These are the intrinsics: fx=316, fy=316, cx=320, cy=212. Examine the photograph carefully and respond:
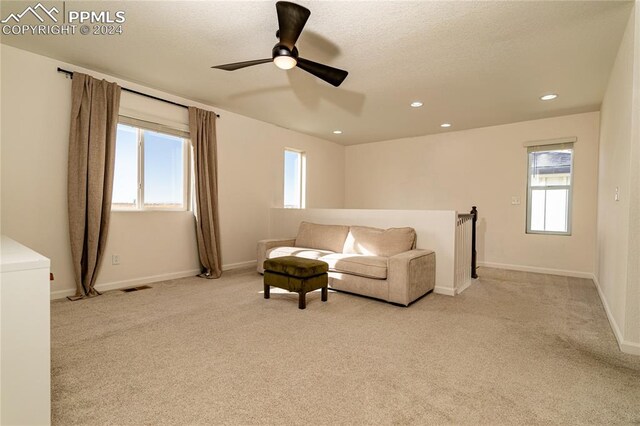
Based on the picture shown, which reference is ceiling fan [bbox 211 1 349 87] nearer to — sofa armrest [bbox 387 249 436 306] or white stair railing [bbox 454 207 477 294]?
sofa armrest [bbox 387 249 436 306]

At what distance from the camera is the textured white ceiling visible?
239 centimetres

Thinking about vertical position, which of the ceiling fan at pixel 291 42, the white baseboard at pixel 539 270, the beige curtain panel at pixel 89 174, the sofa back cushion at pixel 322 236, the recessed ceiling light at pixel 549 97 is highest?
the recessed ceiling light at pixel 549 97

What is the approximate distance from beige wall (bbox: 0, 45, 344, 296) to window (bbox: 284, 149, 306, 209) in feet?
0.97

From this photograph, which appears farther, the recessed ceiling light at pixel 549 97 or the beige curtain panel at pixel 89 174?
the recessed ceiling light at pixel 549 97

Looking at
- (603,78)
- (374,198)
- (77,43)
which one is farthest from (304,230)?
(603,78)

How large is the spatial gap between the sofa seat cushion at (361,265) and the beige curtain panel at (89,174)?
2568mm

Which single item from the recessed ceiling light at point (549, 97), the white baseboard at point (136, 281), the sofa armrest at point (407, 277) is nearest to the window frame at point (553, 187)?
the recessed ceiling light at point (549, 97)

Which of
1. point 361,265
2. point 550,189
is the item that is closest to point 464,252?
point 361,265

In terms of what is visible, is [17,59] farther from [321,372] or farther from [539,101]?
[539,101]

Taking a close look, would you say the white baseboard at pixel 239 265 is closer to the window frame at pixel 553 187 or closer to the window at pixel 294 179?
the window at pixel 294 179

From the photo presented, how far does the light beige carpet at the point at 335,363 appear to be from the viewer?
61.6 inches

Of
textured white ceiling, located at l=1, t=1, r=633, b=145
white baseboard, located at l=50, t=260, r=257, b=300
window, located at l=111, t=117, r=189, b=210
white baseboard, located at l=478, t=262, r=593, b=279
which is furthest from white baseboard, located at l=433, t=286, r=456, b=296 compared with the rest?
window, located at l=111, t=117, r=189, b=210

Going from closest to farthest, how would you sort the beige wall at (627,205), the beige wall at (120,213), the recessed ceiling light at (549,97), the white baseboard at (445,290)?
the beige wall at (627,205)
the beige wall at (120,213)
the white baseboard at (445,290)
the recessed ceiling light at (549,97)

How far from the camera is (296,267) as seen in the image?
3.19 m
